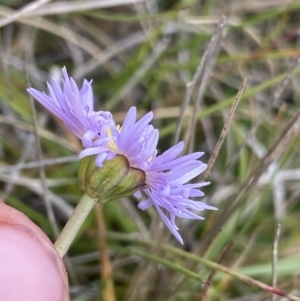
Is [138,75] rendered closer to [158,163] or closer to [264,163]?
[264,163]

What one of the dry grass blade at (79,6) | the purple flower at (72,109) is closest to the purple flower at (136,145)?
the purple flower at (72,109)

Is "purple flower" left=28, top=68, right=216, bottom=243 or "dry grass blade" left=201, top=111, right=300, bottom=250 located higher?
"purple flower" left=28, top=68, right=216, bottom=243

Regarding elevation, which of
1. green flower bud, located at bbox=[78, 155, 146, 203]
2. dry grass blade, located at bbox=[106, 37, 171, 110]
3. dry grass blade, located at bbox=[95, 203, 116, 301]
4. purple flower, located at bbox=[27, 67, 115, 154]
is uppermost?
purple flower, located at bbox=[27, 67, 115, 154]

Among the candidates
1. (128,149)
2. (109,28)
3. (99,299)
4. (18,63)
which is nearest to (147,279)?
(99,299)

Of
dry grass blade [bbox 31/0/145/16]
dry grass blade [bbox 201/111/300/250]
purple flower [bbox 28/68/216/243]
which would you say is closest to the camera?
purple flower [bbox 28/68/216/243]

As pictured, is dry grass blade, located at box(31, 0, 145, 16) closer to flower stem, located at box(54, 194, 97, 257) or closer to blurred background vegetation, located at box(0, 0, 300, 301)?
blurred background vegetation, located at box(0, 0, 300, 301)

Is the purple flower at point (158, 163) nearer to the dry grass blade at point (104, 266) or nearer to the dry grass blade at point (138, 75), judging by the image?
the dry grass blade at point (104, 266)

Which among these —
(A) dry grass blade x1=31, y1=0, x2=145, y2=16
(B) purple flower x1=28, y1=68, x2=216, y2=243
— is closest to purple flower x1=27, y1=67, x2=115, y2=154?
(B) purple flower x1=28, y1=68, x2=216, y2=243
